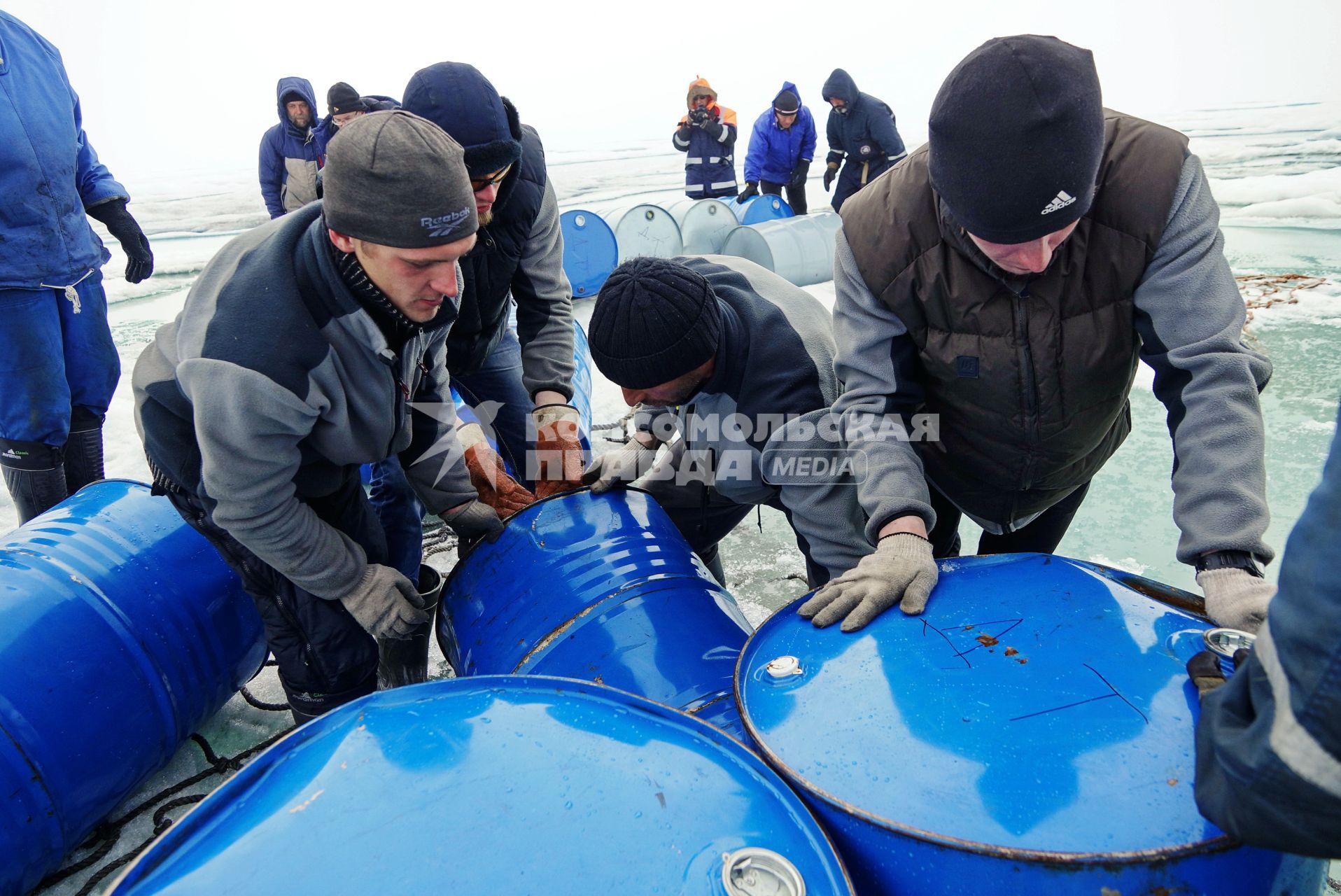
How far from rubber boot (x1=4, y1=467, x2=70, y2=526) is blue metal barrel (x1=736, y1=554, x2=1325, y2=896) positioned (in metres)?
2.65

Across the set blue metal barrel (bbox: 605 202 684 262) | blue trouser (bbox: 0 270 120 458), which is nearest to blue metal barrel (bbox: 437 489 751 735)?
blue trouser (bbox: 0 270 120 458)

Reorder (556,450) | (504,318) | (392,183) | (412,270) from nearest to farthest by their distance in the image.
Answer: (392,183) < (412,270) < (556,450) < (504,318)

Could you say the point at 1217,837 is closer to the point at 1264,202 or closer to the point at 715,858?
the point at 715,858

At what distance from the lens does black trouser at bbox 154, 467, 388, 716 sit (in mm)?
1771

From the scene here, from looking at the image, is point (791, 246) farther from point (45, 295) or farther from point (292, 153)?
point (45, 295)

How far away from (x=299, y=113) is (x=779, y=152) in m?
5.17

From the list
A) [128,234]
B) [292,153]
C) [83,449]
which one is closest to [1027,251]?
[83,449]

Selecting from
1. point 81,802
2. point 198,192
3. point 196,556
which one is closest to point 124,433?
point 196,556

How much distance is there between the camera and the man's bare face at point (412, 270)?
4.78 feet

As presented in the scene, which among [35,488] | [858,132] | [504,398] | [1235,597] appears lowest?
[35,488]

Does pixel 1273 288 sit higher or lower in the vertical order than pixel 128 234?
lower

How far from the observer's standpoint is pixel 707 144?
348 inches

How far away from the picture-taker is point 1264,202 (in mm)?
9656

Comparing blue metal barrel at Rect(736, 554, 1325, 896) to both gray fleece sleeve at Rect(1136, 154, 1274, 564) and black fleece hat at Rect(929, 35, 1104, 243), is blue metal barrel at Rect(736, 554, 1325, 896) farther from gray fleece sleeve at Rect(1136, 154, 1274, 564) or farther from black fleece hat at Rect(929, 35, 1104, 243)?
black fleece hat at Rect(929, 35, 1104, 243)
